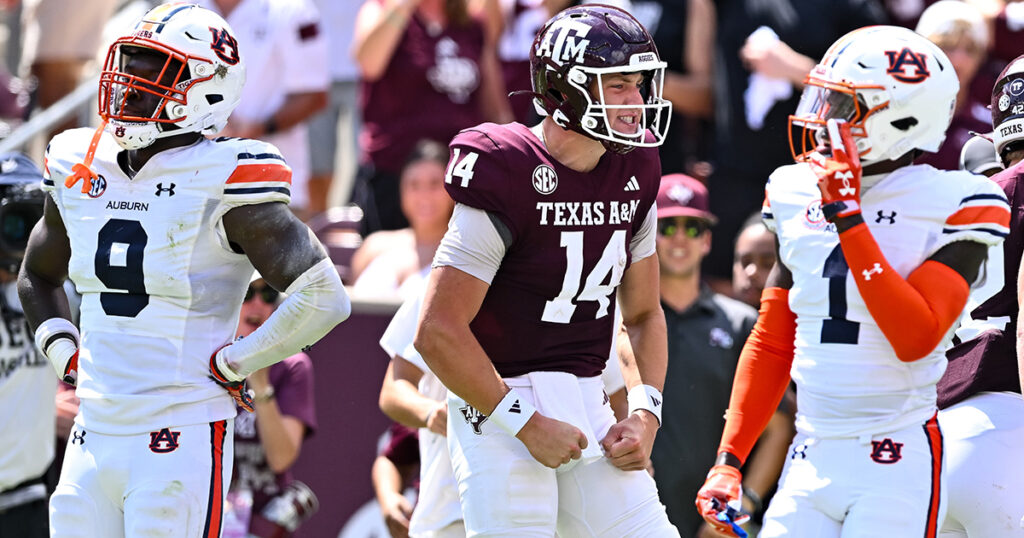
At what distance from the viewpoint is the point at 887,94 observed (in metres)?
4.10

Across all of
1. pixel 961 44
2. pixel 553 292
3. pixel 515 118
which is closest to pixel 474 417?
pixel 553 292

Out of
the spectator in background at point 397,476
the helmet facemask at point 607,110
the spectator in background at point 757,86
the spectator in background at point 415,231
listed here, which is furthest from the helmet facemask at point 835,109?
the spectator in background at point 415,231

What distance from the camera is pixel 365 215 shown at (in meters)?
8.17

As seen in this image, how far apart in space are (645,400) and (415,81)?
389cm

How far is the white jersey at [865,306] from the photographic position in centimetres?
402

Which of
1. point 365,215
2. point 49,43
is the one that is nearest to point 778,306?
point 365,215

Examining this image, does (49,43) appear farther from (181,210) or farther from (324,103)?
(181,210)

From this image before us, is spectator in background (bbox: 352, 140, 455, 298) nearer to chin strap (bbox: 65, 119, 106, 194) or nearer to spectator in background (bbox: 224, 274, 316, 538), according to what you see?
spectator in background (bbox: 224, 274, 316, 538)

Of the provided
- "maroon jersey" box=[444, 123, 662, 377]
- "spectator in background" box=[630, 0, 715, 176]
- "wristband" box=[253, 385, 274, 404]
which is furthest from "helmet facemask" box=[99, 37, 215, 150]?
"spectator in background" box=[630, 0, 715, 176]

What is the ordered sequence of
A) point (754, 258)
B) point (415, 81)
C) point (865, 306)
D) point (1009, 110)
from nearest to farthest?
1. point (865, 306)
2. point (1009, 110)
3. point (754, 258)
4. point (415, 81)

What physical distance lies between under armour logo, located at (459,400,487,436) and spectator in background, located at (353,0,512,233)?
3854mm

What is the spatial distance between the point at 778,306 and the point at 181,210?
5.57 feet

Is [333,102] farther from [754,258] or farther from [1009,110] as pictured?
[1009,110]

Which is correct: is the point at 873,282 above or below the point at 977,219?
below
